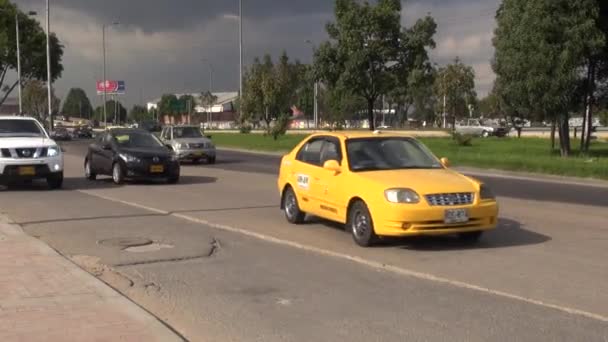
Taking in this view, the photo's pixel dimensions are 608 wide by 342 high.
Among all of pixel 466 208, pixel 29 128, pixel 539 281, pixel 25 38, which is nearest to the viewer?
pixel 539 281

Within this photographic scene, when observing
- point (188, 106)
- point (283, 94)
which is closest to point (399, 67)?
point (283, 94)

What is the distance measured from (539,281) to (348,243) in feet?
9.96

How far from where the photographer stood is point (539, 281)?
775cm

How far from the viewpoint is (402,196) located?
931cm

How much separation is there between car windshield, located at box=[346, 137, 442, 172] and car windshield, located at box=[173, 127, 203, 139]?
20.6 metres

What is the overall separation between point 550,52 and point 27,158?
692 inches

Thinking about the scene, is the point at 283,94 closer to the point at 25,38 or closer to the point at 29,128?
the point at 25,38

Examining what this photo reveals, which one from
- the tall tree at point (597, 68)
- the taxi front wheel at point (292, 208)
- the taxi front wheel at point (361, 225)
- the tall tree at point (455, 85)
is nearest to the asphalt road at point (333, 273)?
the taxi front wheel at point (361, 225)

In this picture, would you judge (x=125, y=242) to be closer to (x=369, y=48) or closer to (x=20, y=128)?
(x=20, y=128)

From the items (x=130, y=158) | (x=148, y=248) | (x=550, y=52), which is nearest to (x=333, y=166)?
(x=148, y=248)

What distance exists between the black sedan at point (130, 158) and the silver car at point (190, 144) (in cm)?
769

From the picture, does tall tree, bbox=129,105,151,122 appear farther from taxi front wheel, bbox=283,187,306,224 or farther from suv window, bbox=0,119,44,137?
taxi front wheel, bbox=283,187,306,224

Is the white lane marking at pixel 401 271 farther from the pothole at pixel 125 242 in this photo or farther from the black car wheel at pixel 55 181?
the black car wheel at pixel 55 181

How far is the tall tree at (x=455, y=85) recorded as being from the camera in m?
74.5
